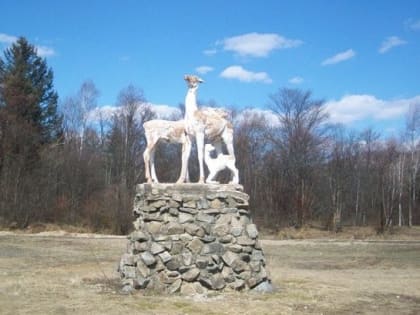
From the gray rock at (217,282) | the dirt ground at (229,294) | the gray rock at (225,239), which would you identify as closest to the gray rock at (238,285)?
the gray rock at (217,282)

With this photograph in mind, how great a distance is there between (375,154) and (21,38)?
32.1m

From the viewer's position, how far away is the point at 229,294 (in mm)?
10656

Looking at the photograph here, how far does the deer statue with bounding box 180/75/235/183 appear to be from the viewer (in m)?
12.1

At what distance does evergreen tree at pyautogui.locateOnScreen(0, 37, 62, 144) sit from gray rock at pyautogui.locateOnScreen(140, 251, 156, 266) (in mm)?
29780

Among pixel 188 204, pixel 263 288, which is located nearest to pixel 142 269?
pixel 188 204

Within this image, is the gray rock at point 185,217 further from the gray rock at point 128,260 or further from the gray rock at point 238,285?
the gray rock at point 238,285

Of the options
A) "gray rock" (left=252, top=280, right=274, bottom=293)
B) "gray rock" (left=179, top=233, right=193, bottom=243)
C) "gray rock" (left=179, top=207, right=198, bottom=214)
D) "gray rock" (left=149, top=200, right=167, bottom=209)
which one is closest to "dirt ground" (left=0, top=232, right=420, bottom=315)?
"gray rock" (left=252, top=280, right=274, bottom=293)

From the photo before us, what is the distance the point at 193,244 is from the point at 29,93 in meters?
33.8

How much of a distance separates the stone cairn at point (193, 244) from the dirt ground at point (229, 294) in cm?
41

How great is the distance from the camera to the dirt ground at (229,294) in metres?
9.59

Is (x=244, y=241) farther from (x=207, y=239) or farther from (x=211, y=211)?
(x=211, y=211)

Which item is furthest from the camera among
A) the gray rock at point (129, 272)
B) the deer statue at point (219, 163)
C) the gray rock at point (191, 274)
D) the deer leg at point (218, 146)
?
the deer leg at point (218, 146)

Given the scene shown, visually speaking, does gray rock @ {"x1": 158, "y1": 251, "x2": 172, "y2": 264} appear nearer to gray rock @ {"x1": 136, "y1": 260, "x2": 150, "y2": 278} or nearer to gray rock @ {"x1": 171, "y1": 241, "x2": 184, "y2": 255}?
gray rock @ {"x1": 171, "y1": 241, "x2": 184, "y2": 255}

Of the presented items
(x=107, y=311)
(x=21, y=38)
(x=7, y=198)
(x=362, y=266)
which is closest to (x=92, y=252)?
(x=362, y=266)
